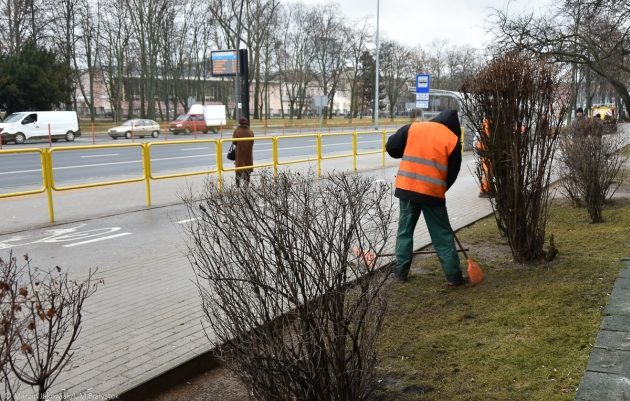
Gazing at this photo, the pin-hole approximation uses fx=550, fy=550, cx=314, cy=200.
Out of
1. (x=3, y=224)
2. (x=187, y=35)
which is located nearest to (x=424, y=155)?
(x=3, y=224)

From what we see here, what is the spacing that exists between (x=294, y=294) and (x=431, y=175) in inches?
102

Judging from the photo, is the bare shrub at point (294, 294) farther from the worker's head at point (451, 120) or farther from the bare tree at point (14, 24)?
the bare tree at point (14, 24)

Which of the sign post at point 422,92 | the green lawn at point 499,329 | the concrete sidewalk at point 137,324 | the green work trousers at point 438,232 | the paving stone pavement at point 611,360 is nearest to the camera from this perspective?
the paving stone pavement at point 611,360

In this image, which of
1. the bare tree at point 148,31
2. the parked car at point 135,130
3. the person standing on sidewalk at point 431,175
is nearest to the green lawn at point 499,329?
the person standing on sidewalk at point 431,175

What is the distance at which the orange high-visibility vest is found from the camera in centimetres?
472

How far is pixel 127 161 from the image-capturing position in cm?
1744

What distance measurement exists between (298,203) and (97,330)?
233cm

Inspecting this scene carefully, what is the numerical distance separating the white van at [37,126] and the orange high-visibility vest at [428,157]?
29852 millimetres

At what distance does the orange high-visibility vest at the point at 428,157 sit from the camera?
4.72m

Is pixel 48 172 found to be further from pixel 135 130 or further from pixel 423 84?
pixel 135 130

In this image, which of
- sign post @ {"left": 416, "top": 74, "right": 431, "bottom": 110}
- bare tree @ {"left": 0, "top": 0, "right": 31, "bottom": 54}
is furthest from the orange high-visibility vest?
bare tree @ {"left": 0, "top": 0, "right": 31, "bottom": 54}

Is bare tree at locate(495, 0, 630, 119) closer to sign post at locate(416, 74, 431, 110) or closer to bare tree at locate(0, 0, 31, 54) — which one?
sign post at locate(416, 74, 431, 110)

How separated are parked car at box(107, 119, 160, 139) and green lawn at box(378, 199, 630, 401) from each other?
34866 mm

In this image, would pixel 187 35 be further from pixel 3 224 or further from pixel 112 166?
pixel 3 224
